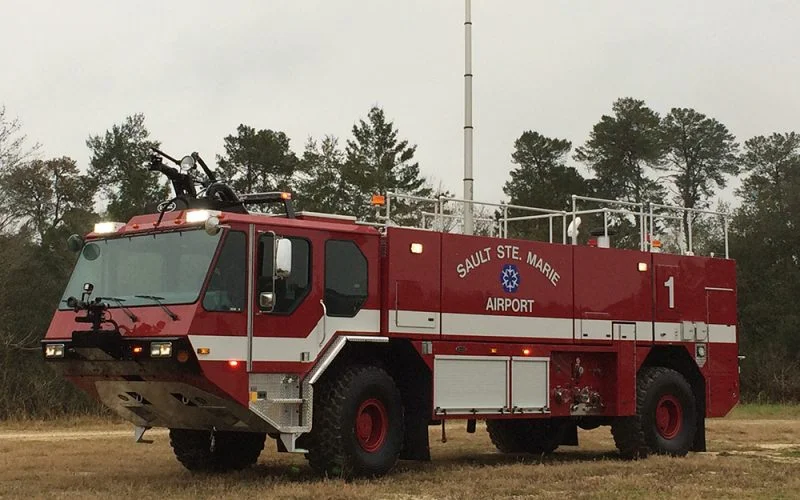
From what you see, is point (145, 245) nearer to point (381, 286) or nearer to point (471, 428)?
point (381, 286)

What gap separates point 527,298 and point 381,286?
8.48 feet

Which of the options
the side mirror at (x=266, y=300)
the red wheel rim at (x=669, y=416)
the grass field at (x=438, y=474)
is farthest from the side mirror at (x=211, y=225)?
the red wheel rim at (x=669, y=416)

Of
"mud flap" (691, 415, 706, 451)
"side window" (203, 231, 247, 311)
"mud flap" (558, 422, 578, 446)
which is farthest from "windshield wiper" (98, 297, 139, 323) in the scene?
"mud flap" (691, 415, 706, 451)

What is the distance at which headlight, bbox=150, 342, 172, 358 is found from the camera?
1126 cm

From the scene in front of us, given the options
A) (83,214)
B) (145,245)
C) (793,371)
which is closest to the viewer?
(145,245)

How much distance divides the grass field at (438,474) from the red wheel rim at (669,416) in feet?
1.65

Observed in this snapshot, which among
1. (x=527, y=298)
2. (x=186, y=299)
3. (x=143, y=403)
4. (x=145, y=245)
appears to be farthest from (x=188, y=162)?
(x=527, y=298)

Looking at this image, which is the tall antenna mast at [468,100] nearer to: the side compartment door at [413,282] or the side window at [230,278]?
the side compartment door at [413,282]

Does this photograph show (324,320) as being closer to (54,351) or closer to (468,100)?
(54,351)

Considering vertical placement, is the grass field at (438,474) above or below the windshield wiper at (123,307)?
below

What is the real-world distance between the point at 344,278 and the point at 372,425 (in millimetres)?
1769

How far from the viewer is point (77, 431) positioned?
2206 cm

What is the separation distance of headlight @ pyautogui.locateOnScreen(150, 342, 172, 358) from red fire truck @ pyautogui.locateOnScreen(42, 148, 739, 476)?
0.06 feet

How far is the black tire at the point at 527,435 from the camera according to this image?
17141 millimetres
